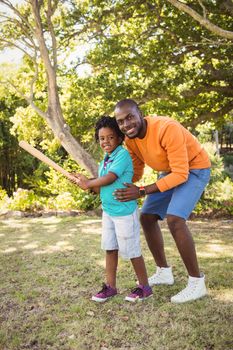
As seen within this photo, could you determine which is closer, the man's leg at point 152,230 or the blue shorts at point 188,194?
the blue shorts at point 188,194

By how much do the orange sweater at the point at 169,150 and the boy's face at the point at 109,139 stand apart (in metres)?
0.18

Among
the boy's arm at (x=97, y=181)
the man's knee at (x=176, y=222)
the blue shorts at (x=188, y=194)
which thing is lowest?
the man's knee at (x=176, y=222)

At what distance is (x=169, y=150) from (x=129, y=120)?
394mm

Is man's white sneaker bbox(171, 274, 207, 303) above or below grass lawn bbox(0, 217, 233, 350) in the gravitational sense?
above

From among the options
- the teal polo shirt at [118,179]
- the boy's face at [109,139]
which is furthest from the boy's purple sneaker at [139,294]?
the boy's face at [109,139]

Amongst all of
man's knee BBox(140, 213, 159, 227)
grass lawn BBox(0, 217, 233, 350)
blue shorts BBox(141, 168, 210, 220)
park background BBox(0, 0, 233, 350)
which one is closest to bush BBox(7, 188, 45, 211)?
park background BBox(0, 0, 233, 350)

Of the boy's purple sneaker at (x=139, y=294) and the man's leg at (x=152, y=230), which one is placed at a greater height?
the man's leg at (x=152, y=230)

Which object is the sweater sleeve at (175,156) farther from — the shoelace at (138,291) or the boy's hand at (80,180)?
the shoelace at (138,291)

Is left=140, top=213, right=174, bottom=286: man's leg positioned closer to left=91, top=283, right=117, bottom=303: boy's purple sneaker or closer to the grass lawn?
the grass lawn

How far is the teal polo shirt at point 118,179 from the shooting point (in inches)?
131

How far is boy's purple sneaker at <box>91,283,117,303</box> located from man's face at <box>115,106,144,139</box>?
1366mm

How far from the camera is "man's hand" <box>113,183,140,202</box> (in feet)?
10.6

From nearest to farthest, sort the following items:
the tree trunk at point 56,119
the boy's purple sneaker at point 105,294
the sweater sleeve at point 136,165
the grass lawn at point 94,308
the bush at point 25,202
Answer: the grass lawn at point 94,308
the boy's purple sneaker at point 105,294
the sweater sleeve at point 136,165
the tree trunk at point 56,119
the bush at point 25,202

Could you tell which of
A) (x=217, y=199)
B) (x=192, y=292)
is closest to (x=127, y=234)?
(x=192, y=292)
